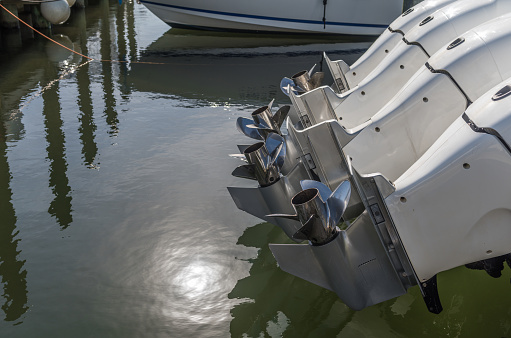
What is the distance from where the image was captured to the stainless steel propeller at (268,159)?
3.89m

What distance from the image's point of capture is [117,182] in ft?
16.6

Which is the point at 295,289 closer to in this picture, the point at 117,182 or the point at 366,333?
the point at 366,333

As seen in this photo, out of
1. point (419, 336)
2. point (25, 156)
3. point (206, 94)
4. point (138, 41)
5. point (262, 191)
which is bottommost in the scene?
point (419, 336)

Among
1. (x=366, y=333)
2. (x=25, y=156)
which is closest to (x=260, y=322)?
(x=366, y=333)

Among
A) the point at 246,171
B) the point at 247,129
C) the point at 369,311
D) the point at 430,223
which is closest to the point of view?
the point at 430,223

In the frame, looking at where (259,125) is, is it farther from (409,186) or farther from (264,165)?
(409,186)

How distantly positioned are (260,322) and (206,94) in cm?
496

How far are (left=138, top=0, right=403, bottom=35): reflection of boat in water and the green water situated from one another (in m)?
4.39

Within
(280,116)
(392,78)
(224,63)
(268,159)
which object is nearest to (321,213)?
(268,159)

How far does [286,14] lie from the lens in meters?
12.4

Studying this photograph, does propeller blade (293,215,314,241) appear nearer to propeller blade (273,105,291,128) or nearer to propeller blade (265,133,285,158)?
propeller blade (265,133,285,158)

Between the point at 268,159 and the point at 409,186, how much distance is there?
117 cm

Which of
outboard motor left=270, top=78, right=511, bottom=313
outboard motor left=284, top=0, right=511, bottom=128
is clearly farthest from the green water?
outboard motor left=284, top=0, right=511, bottom=128

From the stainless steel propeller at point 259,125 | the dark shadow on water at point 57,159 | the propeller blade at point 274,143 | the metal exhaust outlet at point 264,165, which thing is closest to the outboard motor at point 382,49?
the stainless steel propeller at point 259,125
